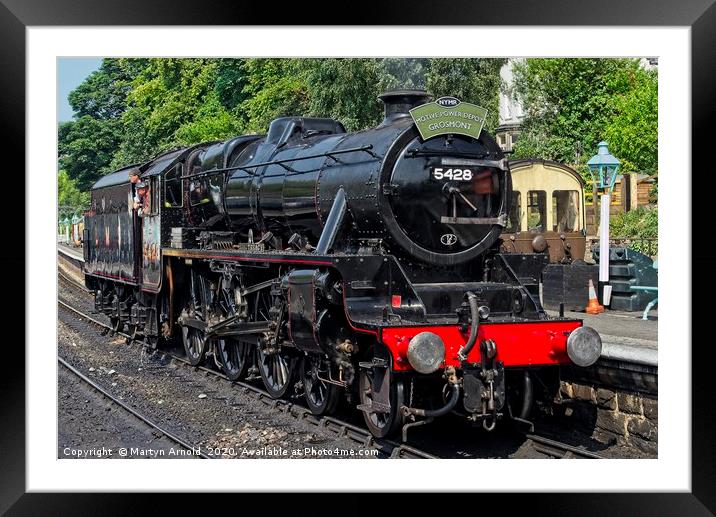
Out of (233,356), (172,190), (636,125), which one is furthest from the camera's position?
(172,190)

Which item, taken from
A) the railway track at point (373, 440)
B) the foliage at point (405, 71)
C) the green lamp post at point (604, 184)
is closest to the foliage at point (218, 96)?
the foliage at point (405, 71)

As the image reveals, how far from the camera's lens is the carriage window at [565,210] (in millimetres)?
17984

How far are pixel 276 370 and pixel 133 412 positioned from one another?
1.86 meters

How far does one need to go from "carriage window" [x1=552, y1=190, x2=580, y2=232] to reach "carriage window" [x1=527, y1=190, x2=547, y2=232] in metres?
0.20

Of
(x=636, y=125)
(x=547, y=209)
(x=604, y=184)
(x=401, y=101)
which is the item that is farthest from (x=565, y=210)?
(x=401, y=101)

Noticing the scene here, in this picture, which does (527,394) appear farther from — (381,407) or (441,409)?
(381,407)

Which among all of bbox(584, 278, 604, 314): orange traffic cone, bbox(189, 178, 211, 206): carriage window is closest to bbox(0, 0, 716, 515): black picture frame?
bbox(189, 178, 211, 206): carriage window

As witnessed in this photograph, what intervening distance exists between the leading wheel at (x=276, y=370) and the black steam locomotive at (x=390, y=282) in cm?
3

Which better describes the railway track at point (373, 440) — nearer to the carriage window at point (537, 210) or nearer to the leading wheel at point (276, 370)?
the leading wheel at point (276, 370)

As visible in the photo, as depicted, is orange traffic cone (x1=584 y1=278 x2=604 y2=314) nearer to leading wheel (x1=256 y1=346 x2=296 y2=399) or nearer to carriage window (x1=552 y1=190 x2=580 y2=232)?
carriage window (x1=552 y1=190 x2=580 y2=232)

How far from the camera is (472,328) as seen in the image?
328 inches
